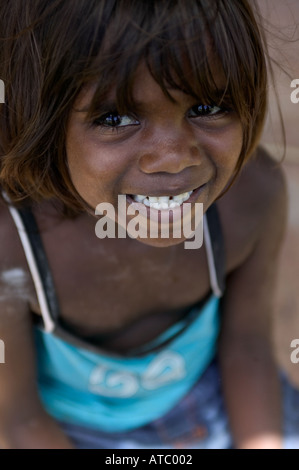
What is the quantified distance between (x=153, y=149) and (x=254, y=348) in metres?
0.49

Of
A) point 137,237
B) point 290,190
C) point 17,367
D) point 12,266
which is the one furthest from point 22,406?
point 290,190

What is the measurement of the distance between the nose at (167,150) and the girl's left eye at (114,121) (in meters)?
0.02

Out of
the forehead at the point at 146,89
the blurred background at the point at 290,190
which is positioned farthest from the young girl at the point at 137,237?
the blurred background at the point at 290,190

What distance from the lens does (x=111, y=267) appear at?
0.87 metres

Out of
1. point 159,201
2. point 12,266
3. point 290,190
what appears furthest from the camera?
point 290,190

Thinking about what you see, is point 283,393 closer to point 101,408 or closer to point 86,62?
point 101,408

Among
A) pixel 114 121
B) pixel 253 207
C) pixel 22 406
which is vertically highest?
pixel 114 121

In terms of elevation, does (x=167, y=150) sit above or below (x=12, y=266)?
above

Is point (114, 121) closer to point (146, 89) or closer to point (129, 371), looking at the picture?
point (146, 89)

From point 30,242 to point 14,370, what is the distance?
20cm

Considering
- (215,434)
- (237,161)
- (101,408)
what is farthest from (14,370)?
(237,161)

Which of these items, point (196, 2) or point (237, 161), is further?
point (237, 161)

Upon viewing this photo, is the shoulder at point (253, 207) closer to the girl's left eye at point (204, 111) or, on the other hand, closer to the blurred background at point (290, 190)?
the blurred background at point (290, 190)

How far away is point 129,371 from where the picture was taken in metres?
0.94
